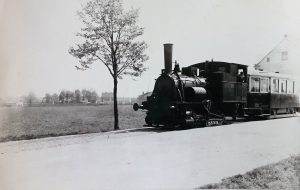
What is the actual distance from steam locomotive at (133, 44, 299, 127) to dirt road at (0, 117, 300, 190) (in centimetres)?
193

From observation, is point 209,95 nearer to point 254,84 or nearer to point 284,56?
point 254,84

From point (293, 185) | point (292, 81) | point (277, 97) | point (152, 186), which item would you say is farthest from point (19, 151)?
point (292, 81)

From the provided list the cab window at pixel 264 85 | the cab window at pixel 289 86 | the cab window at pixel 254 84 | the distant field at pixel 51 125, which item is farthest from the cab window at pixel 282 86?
the distant field at pixel 51 125

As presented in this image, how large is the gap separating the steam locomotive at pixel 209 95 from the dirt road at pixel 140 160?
193cm

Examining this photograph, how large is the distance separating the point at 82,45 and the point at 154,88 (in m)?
2.54

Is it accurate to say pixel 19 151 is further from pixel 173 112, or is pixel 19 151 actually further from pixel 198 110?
pixel 198 110

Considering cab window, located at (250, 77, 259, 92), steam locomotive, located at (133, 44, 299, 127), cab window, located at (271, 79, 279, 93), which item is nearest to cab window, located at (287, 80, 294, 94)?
steam locomotive, located at (133, 44, 299, 127)

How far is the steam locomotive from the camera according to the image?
10.9m

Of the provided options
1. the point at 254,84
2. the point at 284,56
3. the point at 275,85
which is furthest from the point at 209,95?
the point at 275,85

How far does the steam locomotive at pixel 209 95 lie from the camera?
1085cm

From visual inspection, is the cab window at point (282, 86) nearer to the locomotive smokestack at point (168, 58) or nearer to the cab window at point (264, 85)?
the cab window at point (264, 85)

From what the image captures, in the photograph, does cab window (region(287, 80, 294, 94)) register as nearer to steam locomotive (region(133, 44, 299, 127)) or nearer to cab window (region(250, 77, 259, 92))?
steam locomotive (region(133, 44, 299, 127))

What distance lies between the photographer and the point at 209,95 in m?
12.2

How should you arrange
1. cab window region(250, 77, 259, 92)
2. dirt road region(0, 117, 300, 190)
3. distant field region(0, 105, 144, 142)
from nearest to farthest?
dirt road region(0, 117, 300, 190)
distant field region(0, 105, 144, 142)
cab window region(250, 77, 259, 92)
